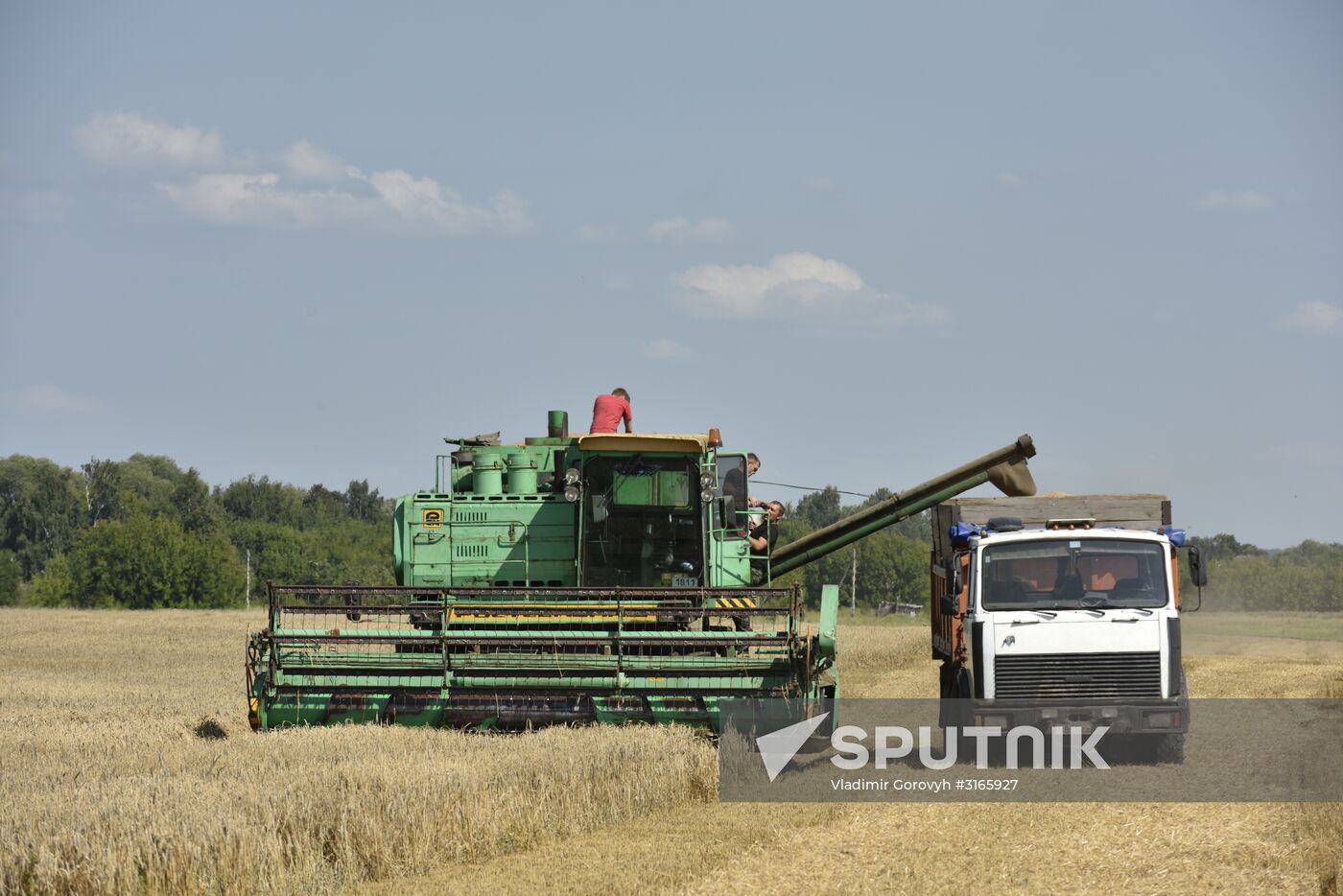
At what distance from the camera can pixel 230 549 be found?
77938 millimetres

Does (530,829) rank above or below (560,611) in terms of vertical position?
below

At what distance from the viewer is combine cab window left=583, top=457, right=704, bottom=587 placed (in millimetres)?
15258

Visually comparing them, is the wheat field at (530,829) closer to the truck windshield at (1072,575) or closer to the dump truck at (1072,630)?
the dump truck at (1072,630)

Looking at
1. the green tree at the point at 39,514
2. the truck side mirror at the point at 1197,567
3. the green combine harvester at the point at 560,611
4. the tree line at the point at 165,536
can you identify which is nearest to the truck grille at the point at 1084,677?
the truck side mirror at the point at 1197,567

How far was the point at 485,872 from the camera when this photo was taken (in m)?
8.80

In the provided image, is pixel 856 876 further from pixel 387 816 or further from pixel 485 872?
pixel 387 816

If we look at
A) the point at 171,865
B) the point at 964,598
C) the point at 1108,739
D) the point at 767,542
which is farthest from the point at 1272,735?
the point at 171,865

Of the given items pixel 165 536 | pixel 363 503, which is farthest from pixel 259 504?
pixel 165 536

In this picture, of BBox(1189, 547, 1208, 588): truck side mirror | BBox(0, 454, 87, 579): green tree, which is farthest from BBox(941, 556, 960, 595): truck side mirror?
BBox(0, 454, 87, 579): green tree

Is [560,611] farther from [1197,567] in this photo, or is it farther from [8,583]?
[8,583]

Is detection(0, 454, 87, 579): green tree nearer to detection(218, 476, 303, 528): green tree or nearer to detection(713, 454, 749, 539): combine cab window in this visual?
detection(218, 476, 303, 528): green tree

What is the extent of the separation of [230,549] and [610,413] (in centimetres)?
6586

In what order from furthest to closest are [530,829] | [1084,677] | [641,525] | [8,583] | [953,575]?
[8,583] → [641,525] → [953,575] → [1084,677] → [530,829]

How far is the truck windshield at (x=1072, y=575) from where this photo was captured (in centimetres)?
1339
